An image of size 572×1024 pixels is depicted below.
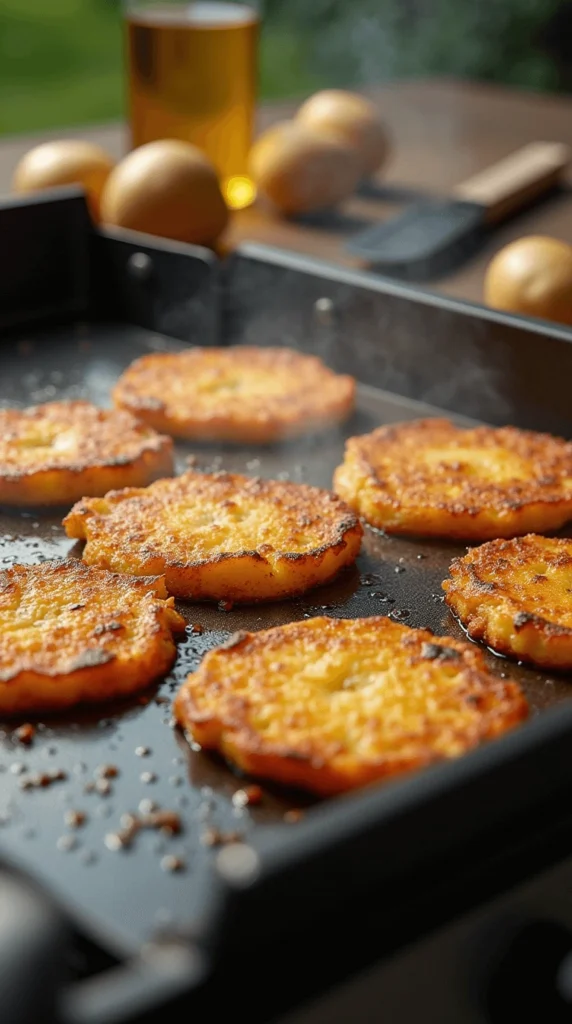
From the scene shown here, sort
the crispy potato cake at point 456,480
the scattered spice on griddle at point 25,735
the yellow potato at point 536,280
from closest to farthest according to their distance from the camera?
the scattered spice on griddle at point 25,735 < the crispy potato cake at point 456,480 < the yellow potato at point 536,280

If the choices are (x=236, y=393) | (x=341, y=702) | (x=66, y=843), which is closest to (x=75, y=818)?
(x=66, y=843)

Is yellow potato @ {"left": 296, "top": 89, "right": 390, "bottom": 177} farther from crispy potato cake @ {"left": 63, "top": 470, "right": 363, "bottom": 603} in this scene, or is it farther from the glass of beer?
crispy potato cake @ {"left": 63, "top": 470, "right": 363, "bottom": 603}

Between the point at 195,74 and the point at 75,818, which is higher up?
the point at 195,74

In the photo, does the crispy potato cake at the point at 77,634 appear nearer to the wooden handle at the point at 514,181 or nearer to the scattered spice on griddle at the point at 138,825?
the scattered spice on griddle at the point at 138,825

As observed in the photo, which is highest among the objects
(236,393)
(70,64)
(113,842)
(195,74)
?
(195,74)

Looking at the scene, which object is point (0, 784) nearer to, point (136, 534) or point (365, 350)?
point (136, 534)

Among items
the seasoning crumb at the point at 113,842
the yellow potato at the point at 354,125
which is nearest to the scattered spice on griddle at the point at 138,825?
the seasoning crumb at the point at 113,842

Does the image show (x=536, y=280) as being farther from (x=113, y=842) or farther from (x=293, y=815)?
(x=113, y=842)
